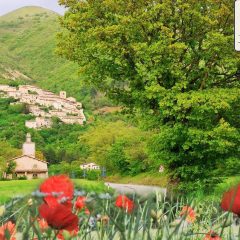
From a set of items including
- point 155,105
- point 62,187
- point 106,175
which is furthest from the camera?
point 106,175

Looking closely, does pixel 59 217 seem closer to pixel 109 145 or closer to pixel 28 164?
pixel 109 145

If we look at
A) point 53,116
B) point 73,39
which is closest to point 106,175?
point 53,116

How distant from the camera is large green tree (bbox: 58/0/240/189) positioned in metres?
17.3

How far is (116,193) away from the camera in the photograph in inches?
95.0

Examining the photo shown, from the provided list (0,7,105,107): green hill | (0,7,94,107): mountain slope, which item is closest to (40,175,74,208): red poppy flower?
(0,7,105,107): green hill

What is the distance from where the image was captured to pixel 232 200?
1.54 meters

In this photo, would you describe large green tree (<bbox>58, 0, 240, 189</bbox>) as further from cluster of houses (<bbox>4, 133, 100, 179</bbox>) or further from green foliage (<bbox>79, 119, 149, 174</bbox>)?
cluster of houses (<bbox>4, 133, 100, 179</bbox>)

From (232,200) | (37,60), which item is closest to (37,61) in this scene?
(37,60)

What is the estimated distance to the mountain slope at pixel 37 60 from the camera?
91.4 metres

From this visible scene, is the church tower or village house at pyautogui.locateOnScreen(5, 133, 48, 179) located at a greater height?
the church tower

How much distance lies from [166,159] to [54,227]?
17.0 meters

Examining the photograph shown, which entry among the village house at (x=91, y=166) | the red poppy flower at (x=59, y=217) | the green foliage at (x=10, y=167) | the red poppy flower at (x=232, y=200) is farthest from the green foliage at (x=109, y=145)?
the red poppy flower at (x=59, y=217)

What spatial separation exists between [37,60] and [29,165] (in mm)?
40670

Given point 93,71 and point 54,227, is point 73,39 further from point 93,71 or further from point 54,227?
point 54,227
